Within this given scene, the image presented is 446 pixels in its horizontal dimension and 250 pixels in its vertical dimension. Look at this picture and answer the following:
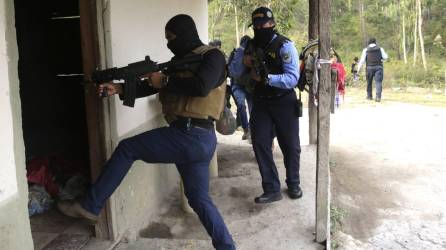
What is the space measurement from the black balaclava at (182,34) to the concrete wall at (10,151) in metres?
1.13

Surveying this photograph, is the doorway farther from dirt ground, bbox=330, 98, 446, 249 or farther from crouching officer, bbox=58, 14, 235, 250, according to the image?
dirt ground, bbox=330, 98, 446, 249

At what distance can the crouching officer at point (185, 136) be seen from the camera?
3059mm

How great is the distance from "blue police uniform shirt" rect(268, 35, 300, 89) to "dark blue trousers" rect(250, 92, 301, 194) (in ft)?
0.88

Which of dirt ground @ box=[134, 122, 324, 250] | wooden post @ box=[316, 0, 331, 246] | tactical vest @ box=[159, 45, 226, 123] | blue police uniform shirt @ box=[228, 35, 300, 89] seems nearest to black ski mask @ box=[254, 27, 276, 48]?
blue police uniform shirt @ box=[228, 35, 300, 89]

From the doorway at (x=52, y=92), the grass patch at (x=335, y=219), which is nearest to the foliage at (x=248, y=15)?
the doorway at (x=52, y=92)

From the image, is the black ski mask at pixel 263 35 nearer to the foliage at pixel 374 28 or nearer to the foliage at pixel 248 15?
the foliage at pixel 248 15

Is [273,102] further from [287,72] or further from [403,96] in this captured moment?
[403,96]

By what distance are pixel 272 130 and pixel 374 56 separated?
32.5 ft

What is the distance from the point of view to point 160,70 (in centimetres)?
315

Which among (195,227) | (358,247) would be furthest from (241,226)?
(358,247)

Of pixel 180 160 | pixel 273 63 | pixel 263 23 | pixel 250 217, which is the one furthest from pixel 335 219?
pixel 180 160

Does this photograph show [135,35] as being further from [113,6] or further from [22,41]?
[22,41]

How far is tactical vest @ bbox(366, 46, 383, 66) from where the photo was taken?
1345 cm

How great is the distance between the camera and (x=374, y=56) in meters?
13.6
